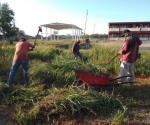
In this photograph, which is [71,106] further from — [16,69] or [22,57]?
[22,57]

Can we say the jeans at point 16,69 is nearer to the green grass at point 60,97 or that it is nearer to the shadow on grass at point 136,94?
the green grass at point 60,97

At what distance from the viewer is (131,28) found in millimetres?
54594

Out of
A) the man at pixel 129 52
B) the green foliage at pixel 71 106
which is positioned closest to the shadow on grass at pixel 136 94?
the man at pixel 129 52

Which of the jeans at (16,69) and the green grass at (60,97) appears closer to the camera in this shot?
the green grass at (60,97)

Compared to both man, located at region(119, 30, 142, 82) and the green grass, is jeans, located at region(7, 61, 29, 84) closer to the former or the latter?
the green grass

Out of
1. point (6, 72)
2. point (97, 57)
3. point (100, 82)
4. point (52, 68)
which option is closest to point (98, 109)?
point (100, 82)

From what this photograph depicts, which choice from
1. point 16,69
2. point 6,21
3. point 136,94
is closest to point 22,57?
point 16,69

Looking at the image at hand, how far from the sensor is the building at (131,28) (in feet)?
177

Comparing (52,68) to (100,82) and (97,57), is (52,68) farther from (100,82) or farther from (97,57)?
(97,57)

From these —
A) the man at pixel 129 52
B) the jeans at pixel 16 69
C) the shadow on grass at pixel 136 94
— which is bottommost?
the shadow on grass at pixel 136 94

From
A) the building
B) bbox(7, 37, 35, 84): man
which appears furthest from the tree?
bbox(7, 37, 35, 84): man

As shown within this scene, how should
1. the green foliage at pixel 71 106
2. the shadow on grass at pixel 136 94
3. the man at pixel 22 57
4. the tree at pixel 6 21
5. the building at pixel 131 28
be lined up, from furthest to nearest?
1. the building at pixel 131 28
2. the tree at pixel 6 21
3. the man at pixel 22 57
4. the shadow on grass at pixel 136 94
5. the green foliage at pixel 71 106

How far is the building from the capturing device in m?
54.1

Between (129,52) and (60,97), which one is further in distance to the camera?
(129,52)
